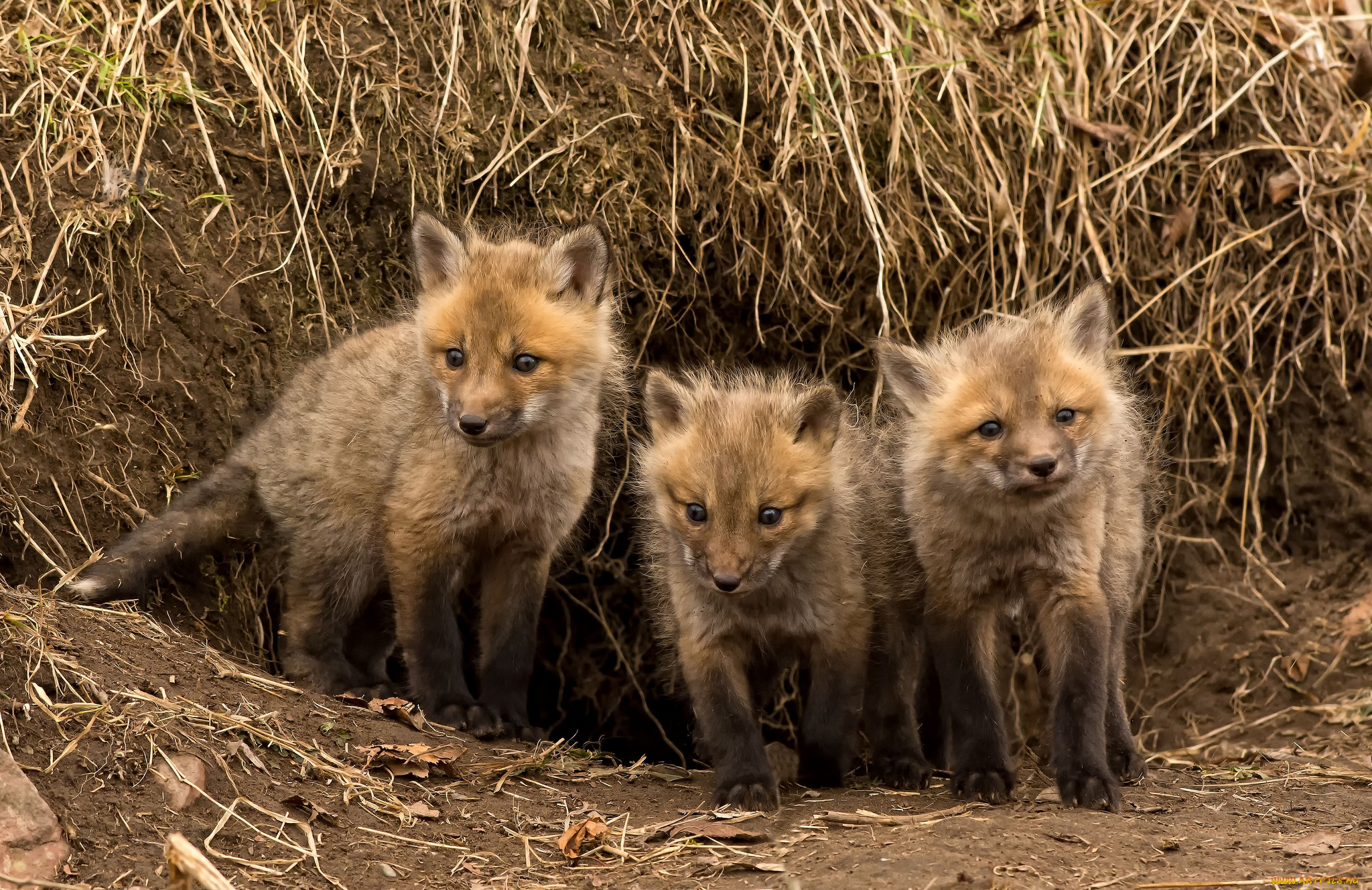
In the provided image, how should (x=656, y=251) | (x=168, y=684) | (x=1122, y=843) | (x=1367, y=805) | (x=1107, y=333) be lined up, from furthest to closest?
(x=656, y=251), (x=1107, y=333), (x=1367, y=805), (x=168, y=684), (x=1122, y=843)

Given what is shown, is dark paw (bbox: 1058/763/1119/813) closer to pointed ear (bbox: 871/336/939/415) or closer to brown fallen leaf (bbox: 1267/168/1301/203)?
pointed ear (bbox: 871/336/939/415)

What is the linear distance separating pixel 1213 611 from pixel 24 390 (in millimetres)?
4632

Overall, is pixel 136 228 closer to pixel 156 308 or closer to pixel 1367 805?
pixel 156 308

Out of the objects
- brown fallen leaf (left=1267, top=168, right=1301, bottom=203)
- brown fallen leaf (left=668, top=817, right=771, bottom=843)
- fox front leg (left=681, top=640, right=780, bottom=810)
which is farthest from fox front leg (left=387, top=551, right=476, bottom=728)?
brown fallen leaf (left=1267, top=168, right=1301, bottom=203)

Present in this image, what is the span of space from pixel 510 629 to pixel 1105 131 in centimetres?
314

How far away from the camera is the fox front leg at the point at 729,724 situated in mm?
3602

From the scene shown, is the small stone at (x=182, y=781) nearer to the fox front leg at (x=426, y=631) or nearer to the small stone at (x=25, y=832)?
the small stone at (x=25, y=832)

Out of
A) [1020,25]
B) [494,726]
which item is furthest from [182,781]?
[1020,25]

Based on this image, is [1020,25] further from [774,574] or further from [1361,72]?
[774,574]

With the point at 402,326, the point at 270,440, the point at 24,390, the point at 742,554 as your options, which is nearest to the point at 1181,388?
the point at 742,554

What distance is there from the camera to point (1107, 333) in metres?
3.99

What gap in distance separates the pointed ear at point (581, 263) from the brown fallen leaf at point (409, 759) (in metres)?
1.54

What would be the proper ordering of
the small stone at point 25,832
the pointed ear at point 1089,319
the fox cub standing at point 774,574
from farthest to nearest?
the pointed ear at point 1089,319 < the fox cub standing at point 774,574 < the small stone at point 25,832

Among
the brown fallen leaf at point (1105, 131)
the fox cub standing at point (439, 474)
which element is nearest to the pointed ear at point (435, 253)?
the fox cub standing at point (439, 474)
